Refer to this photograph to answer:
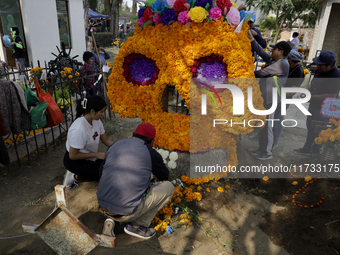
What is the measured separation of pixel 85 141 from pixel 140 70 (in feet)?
5.01

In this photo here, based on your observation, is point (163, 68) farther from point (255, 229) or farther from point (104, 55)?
point (104, 55)

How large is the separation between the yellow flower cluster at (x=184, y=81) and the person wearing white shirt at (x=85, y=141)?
0.89 m

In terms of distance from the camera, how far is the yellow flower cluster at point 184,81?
3.32m

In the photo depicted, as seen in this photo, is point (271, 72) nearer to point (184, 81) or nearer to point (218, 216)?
point (184, 81)

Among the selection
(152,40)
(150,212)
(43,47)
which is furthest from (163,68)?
(43,47)

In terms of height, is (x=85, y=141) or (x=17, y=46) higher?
(x=17, y=46)

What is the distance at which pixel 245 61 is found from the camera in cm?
330

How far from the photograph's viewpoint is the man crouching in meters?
2.42

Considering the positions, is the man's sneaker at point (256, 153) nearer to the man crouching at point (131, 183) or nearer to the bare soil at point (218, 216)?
the bare soil at point (218, 216)

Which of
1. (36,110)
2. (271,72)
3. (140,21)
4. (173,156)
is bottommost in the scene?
(173,156)

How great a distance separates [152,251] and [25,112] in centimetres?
263

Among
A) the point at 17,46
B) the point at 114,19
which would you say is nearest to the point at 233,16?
the point at 17,46

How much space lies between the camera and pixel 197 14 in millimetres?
3268

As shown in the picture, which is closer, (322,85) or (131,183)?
(131,183)
